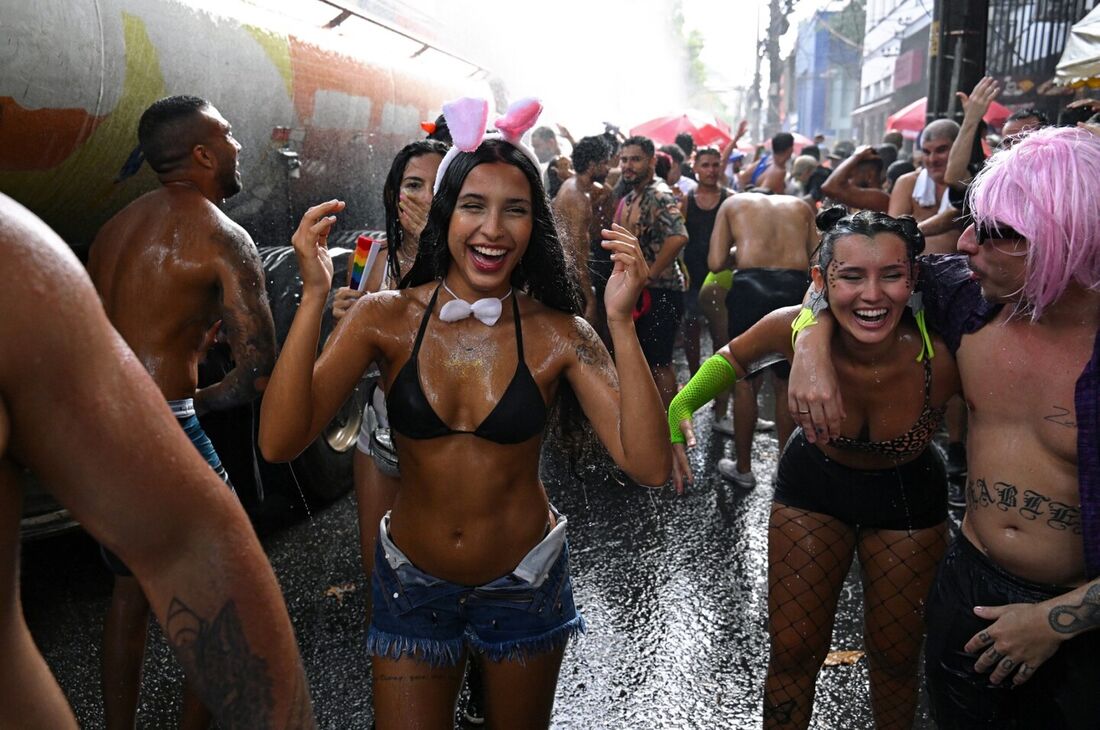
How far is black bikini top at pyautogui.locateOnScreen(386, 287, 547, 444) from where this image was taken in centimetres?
239

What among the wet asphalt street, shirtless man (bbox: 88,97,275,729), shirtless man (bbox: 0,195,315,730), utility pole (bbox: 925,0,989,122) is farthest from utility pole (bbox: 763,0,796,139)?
shirtless man (bbox: 0,195,315,730)

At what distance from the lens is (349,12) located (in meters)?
6.38

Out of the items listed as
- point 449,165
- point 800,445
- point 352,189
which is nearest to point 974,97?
point 800,445

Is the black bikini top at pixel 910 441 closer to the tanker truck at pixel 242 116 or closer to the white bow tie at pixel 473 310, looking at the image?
the white bow tie at pixel 473 310

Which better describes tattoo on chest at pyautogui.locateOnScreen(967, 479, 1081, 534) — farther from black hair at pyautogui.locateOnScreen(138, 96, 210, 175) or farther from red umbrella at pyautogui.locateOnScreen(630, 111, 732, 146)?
red umbrella at pyautogui.locateOnScreen(630, 111, 732, 146)

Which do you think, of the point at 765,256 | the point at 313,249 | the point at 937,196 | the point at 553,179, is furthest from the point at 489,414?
the point at 553,179

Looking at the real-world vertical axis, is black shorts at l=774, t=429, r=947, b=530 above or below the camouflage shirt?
below

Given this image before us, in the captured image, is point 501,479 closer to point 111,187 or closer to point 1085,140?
point 1085,140

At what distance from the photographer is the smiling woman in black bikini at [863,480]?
8.90 ft

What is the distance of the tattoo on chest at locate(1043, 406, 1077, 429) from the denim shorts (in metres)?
1.34

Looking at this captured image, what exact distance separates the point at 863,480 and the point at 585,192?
424 cm

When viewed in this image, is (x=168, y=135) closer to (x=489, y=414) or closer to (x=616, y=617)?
Answer: (x=489, y=414)

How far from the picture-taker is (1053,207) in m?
2.22

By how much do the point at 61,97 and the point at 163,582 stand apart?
2.92 metres
